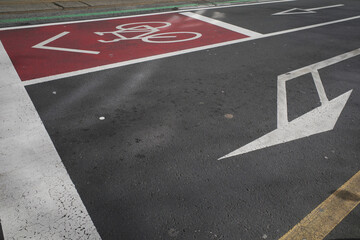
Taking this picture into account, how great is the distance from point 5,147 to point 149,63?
10.5 feet

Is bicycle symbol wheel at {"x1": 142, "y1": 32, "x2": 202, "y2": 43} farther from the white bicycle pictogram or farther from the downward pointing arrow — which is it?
the downward pointing arrow

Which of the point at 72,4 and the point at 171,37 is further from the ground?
the point at 72,4

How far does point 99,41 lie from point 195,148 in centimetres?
463

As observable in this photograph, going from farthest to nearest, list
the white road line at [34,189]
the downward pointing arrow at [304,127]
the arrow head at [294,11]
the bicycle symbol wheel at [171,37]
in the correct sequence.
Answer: the arrow head at [294,11] → the bicycle symbol wheel at [171,37] → the downward pointing arrow at [304,127] → the white road line at [34,189]

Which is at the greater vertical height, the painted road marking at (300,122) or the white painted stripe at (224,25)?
the white painted stripe at (224,25)

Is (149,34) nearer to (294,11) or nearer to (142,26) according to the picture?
(142,26)

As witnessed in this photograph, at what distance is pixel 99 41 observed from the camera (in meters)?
6.82

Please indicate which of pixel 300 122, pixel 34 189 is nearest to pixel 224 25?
pixel 300 122

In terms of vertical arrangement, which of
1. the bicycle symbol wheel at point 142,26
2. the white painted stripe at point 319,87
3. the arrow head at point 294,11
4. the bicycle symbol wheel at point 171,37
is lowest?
the white painted stripe at point 319,87

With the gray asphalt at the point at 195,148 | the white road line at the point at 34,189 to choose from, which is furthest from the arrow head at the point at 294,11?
the white road line at the point at 34,189

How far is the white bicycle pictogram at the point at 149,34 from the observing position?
23.5ft

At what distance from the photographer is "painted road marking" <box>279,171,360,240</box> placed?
7.66ft

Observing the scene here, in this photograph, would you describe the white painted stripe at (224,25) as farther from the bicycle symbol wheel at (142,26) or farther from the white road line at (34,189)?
the white road line at (34,189)

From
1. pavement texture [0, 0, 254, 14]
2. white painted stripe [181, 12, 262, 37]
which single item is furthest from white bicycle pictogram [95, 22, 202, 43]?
pavement texture [0, 0, 254, 14]
